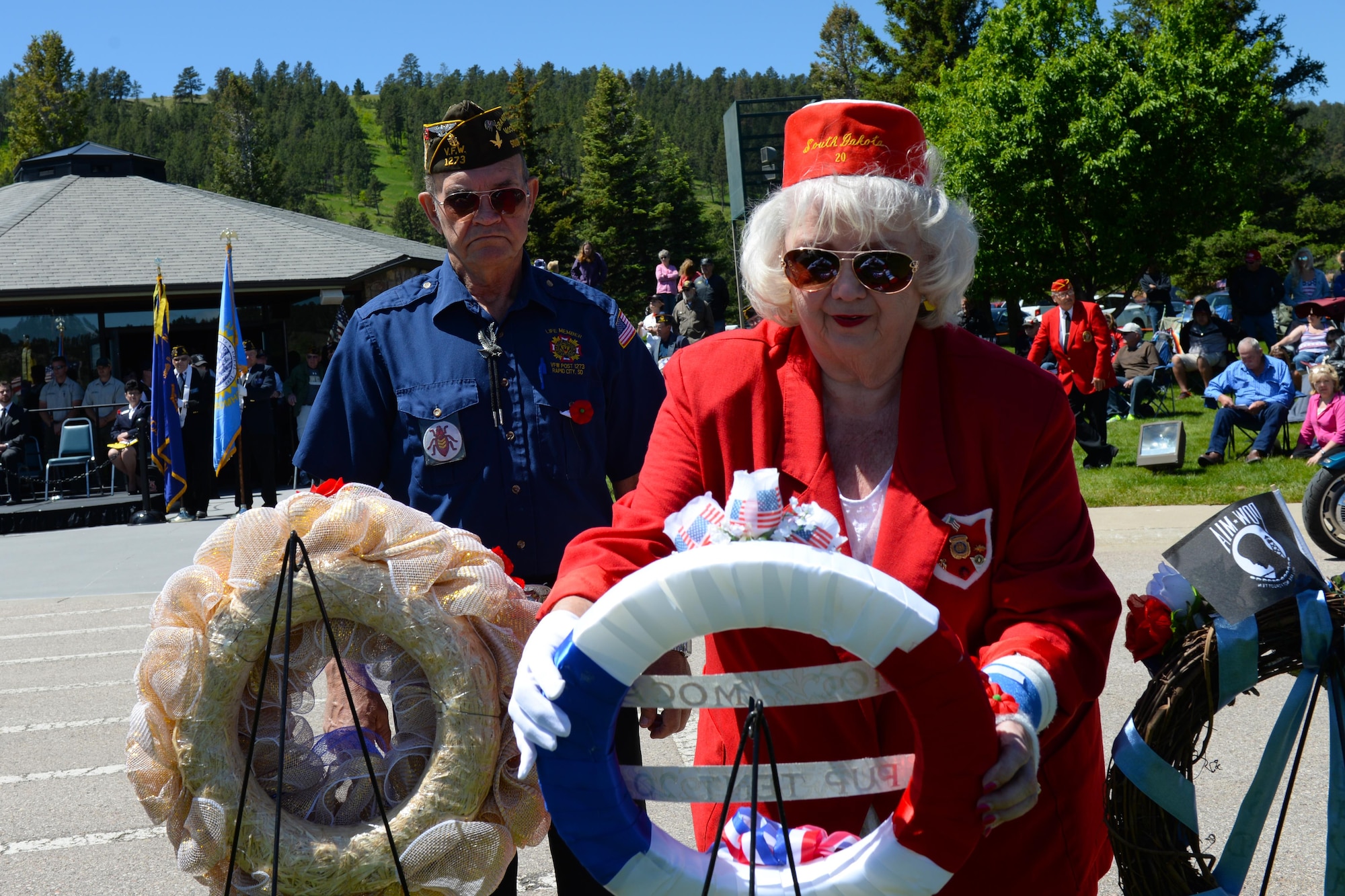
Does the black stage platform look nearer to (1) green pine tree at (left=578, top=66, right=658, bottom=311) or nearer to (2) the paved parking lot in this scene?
(2) the paved parking lot

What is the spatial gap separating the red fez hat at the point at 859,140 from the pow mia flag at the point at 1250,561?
989 millimetres

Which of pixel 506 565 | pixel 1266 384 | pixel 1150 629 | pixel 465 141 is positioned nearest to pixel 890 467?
pixel 1150 629

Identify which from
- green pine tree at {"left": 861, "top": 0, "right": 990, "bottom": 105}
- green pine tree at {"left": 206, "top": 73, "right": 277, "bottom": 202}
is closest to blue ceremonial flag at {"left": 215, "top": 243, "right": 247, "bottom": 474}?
green pine tree at {"left": 861, "top": 0, "right": 990, "bottom": 105}

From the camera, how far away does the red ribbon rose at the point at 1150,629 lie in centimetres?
247

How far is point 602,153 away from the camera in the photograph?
70875 millimetres

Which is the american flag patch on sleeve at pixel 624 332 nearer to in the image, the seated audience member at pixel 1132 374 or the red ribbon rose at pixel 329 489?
the red ribbon rose at pixel 329 489

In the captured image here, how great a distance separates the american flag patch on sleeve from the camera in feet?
10.5

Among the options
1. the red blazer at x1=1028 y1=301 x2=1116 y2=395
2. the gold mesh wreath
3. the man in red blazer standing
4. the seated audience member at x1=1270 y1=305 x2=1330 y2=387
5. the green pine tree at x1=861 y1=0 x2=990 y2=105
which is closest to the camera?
the gold mesh wreath

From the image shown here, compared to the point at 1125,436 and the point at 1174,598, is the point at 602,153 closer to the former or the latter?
the point at 1125,436

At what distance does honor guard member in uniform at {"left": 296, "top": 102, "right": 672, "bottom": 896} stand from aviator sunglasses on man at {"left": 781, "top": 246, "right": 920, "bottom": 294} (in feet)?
3.74

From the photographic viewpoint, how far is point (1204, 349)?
17297mm

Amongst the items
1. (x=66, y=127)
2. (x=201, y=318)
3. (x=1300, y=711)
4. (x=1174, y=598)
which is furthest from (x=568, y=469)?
(x=66, y=127)

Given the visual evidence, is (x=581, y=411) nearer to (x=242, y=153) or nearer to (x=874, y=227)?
(x=874, y=227)

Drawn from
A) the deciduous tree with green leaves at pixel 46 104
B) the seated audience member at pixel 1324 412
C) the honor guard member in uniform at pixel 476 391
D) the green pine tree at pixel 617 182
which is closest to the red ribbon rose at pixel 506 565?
the honor guard member in uniform at pixel 476 391
